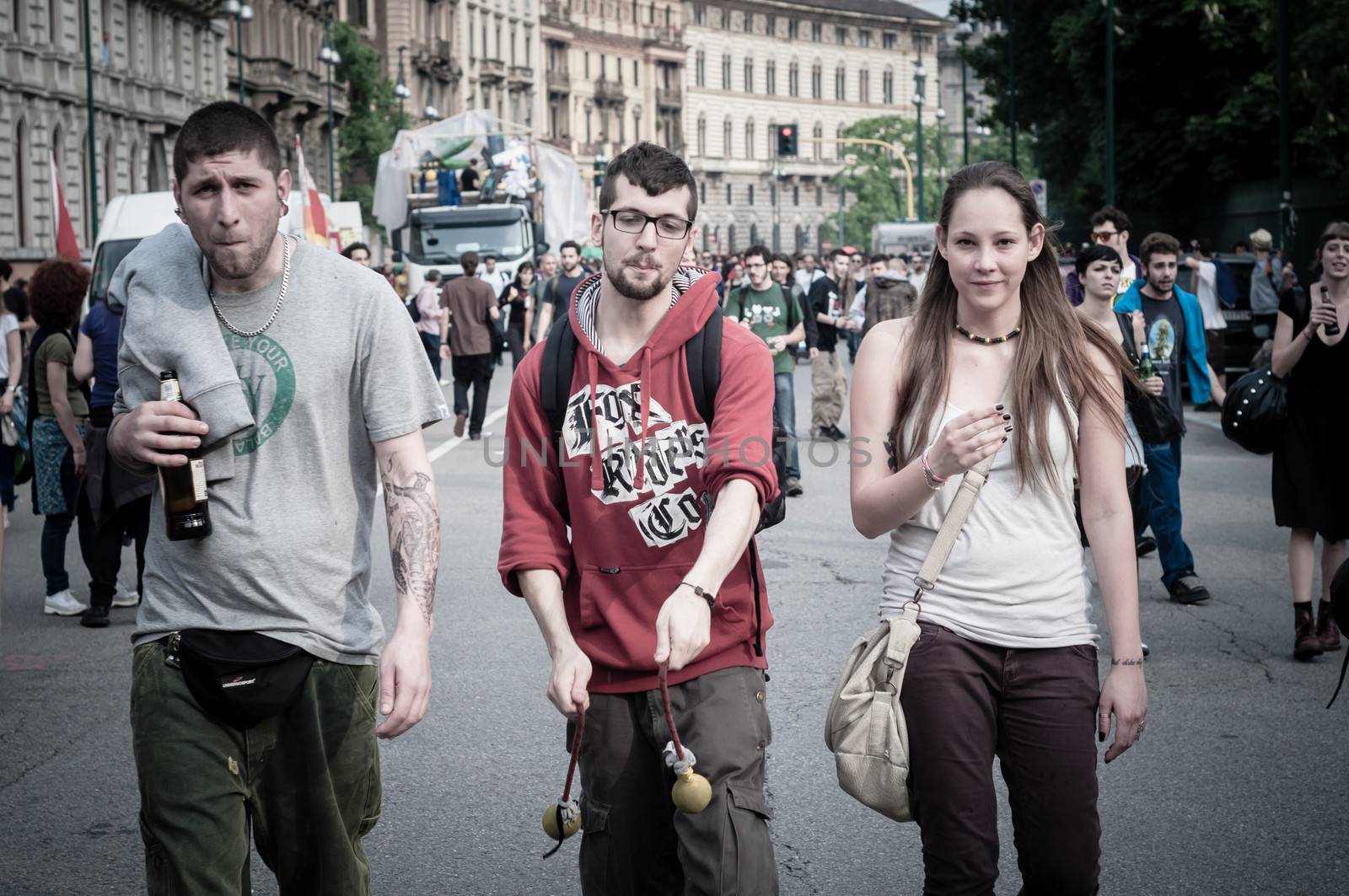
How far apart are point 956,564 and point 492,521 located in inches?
370

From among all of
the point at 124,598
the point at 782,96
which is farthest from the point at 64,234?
the point at 782,96

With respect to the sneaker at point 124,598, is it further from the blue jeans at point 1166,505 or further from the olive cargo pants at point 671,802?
the olive cargo pants at point 671,802

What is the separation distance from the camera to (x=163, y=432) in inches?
138

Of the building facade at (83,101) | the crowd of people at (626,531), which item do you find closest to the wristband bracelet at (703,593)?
the crowd of people at (626,531)

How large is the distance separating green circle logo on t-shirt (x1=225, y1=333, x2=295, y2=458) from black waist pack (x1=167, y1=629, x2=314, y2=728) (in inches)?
13.7

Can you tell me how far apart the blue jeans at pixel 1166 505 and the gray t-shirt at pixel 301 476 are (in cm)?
617

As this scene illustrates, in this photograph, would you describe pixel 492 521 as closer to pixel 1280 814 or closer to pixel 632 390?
pixel 1280 814

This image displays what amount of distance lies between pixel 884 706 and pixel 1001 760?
0.25 metres

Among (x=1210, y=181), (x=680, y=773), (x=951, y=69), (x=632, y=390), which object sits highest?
(x=951, y=69)

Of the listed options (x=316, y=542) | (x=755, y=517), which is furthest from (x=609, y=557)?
(x=316, y=542)

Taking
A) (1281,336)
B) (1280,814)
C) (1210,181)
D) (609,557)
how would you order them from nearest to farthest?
(609,557), (1280,814), (1281,336), (1210,181)

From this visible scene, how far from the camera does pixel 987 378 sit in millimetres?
3914

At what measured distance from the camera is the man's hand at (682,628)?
135 inches

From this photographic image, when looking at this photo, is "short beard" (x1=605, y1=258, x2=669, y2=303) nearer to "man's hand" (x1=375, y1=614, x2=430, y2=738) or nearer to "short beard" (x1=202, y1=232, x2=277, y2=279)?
"short beard" (x1=202, y1=232, x2=277, y2=279)
